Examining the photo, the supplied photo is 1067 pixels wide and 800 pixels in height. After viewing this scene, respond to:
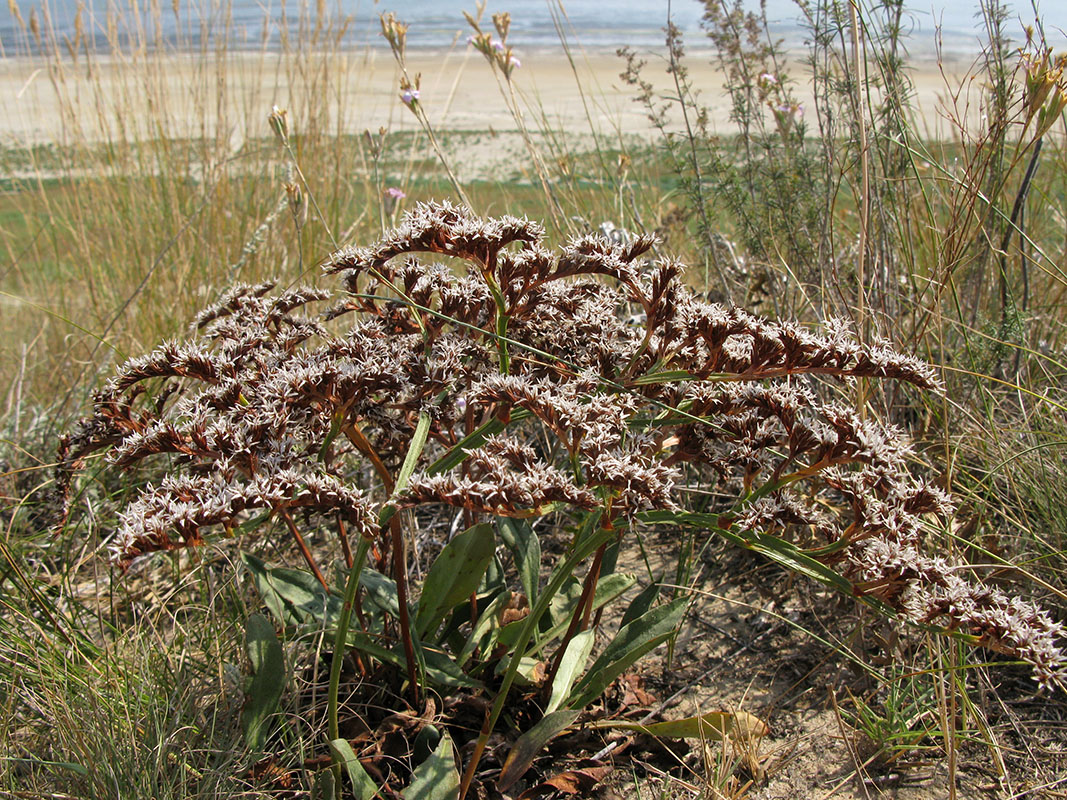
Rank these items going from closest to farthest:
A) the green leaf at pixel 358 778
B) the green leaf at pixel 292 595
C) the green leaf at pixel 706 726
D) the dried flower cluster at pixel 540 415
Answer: the dried flower cluster at pixel 540 415 < the green leaf at pixel 358 778 < the green leaf at pixel 706 726 < the green leaf at pixel 292 595

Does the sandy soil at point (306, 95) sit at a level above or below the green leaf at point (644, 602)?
above

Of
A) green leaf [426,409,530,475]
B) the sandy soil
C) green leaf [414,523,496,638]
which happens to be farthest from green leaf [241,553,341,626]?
the sandy soil

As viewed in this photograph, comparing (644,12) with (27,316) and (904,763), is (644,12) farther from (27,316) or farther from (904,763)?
(904,763)

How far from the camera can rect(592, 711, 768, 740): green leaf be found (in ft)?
6.16

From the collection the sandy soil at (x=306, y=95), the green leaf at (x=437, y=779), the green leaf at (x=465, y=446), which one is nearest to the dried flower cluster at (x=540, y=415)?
the green leaf at (x=465, y=446)

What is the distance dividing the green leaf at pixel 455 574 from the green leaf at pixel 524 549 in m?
0.25

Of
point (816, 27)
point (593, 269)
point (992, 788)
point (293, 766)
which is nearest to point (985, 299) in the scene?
point (816, 27)

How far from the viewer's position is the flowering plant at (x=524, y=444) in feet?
4.81

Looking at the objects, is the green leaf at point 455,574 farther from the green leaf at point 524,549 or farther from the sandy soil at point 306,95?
the sandy soil at point 306,95

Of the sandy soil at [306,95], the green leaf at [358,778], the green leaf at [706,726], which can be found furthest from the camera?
the sandy soil at [306,95]

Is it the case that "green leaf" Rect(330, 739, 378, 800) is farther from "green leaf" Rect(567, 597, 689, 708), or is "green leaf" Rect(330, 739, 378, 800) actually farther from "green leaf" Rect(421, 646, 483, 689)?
"green leaf" Rect(567, 597, 689, 708)

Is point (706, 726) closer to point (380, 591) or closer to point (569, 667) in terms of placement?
point (569, 667)

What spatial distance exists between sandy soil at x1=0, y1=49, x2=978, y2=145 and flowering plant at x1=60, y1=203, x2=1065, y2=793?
149 centimetres

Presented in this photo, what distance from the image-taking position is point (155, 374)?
71.9 inches
